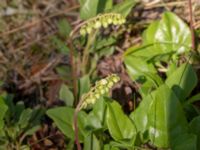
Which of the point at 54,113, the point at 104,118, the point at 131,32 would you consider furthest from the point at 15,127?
the point at 131,32

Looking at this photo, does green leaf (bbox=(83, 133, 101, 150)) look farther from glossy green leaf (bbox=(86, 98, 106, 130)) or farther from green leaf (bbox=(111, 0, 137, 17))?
green leaf (bbox=(111, 0, 137, 17))

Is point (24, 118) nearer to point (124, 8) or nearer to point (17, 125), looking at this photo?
point (17, 125)

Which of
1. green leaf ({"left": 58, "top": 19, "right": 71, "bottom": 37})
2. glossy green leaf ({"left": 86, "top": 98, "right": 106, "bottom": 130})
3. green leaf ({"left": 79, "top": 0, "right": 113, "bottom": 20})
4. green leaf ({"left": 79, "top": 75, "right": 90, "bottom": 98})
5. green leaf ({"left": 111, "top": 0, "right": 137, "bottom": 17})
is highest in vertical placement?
green leaf ({"left": 79, "top": 0, "right": 113, "bottom": 20})

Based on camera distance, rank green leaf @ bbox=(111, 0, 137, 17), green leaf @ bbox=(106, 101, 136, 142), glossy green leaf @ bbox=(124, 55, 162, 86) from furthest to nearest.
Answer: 1. green leaf @ bbox=(111, 0, 137, 17)
2. glossy green leaf @ bbox=(124, 55, 162, 86)
3. green leaf @ bbox=(106, 101, 136, 142)

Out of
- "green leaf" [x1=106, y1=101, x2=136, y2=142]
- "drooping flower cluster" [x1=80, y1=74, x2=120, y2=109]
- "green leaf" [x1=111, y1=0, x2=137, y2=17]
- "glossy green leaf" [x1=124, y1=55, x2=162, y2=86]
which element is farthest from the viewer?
"green leaf" [x1=111, y1=0, x2=137, y2=17]

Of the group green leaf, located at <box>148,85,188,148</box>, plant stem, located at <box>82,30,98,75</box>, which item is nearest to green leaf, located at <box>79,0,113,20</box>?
plant stem, located at <box>82,30,98,75</box>

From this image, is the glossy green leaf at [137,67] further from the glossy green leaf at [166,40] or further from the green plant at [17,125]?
the green plant at [17,125]

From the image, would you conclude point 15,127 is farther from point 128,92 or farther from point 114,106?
point 128,92

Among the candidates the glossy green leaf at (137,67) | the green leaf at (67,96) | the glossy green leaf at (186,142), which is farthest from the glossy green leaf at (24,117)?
the glossy green leaf at (186,142)
